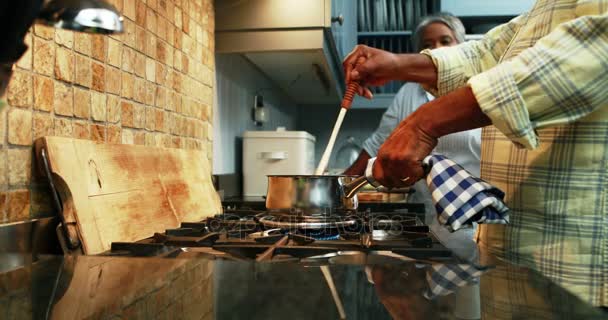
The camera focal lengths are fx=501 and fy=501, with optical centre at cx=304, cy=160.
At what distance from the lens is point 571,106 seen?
23.3 inches

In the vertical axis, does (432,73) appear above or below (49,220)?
above

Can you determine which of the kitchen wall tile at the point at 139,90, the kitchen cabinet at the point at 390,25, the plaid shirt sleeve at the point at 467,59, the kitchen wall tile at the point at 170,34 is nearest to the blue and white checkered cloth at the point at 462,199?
the plaid shirt sleeve at the point at 467,59

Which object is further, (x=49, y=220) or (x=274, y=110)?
(x=274, y=110)

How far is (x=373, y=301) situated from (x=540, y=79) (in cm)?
34

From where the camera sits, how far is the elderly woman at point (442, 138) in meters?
1.64

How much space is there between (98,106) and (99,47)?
10cm

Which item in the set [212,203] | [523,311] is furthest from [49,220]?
[523,311]

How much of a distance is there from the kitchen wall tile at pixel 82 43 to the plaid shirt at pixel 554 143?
1.90 feet

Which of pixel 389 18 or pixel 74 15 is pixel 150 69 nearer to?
pixel 74 15

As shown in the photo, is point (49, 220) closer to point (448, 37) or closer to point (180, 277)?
point (180, 277)

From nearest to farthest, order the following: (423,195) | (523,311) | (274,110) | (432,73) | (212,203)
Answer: (523,311) → (432,73) → (212,203) → (423,195) → (274,110)

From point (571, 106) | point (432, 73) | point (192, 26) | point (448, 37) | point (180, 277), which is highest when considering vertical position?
point (448, 37)

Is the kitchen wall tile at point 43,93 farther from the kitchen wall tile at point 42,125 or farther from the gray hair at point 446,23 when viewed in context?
the gray hair at point 446,23

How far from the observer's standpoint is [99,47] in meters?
0.83
